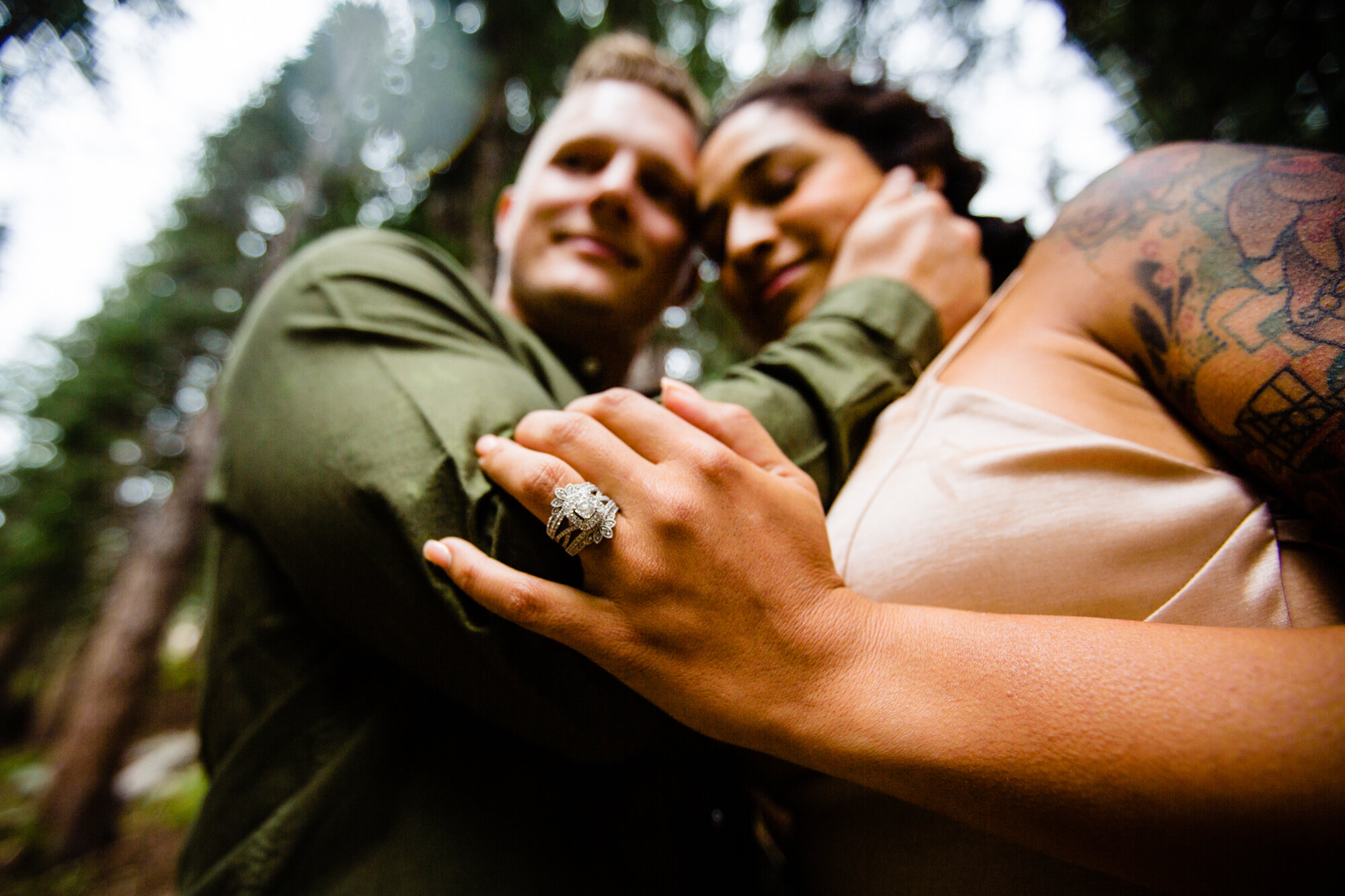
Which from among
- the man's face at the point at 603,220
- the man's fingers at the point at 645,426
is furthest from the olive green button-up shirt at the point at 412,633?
the man's face at the point at 603,220

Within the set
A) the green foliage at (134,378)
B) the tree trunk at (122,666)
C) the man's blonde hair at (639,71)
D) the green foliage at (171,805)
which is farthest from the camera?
the green foliage at (134,378)

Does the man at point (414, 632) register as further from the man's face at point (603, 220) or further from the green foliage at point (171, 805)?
the green foliage at point (171, 805)

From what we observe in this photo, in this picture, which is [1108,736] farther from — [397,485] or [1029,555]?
[397,485]

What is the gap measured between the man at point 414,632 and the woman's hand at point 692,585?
0.29 ft

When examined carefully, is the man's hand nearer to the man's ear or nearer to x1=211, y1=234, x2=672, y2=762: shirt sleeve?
x1=211, y1=234, x2=672, y2=762: shirt sleeve

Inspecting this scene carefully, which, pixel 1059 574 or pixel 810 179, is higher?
pixel 810 179

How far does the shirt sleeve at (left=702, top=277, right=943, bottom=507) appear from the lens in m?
1.15

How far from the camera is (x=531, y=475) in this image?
879mm

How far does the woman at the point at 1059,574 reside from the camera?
66cm

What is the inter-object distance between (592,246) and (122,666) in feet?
23.4

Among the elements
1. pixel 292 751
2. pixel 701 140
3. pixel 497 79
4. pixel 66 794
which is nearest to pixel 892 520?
pixel 292 751

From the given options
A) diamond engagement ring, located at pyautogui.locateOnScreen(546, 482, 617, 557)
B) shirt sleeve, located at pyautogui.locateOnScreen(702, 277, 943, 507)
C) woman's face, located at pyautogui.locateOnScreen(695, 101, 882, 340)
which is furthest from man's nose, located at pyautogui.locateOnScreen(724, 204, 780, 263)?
diamond engagement ring, located at pyautogui.locateOnScreen(546, 482, 617, 557)

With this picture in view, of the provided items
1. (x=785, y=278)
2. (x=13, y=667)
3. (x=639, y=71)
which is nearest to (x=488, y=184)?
(x=639, y=71)

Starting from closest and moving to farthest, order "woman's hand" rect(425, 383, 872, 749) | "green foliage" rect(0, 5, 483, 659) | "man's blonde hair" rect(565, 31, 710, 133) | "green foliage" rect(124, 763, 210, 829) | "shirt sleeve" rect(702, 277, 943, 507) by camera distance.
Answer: "woman's hand" rect(425, 383, 872, 749), "shirt sleeve" rect(702, 277, 943, 507), "man's blonde hair" rect(565, 31, 710, 133), "green foliage" rect(124, 763, 210, 829), "green foliage" rect(0, 5, 483, 659)
